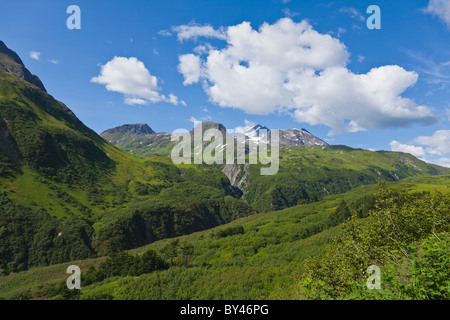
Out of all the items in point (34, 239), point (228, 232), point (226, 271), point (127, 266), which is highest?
point (226, 271)

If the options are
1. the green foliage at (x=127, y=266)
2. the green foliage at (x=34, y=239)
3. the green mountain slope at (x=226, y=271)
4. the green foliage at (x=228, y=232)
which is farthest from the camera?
the green foliage at (x=228, y=232)

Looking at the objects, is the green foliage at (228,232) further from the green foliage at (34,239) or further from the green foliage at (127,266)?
the green foliage at (34,239)

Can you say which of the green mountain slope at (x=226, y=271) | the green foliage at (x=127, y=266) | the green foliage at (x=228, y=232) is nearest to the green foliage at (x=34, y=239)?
the green mountain slope at (x=226, y=271)

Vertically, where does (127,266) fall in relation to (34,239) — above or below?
above

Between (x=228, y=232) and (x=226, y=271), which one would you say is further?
(x=228, y=232)

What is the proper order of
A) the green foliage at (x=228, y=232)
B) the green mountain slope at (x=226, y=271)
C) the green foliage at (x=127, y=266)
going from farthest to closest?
the green foliage at (x=228, y=232) < the green foliage at (x=127, y=266) < the green mountain slope at (x=226, y=271)

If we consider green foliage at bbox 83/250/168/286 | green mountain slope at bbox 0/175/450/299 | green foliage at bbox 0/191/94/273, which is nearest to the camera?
green mountain slope at bbox 0/175/450/299

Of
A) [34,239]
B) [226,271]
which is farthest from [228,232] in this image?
[34,239]

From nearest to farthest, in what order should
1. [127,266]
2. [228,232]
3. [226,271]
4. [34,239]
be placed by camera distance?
[226,271] < [127,266] < [228,232] < [34,239]

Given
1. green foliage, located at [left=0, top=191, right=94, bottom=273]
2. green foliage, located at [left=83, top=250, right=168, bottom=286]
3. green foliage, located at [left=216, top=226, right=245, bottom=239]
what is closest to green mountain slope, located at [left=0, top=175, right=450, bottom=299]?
green foliage, located at [left=216, top=226, right=245, bottom=239]

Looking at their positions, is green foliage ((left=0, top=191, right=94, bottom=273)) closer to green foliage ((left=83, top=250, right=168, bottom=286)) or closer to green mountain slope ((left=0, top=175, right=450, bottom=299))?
green mountain slope ((left=0, top=175, right=450, bottom=299))

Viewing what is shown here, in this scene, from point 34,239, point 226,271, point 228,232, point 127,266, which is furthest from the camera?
point 34,239

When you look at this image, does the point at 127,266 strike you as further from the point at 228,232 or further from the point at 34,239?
the point at 34,239

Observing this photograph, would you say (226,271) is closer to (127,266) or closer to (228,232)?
(127,266)
